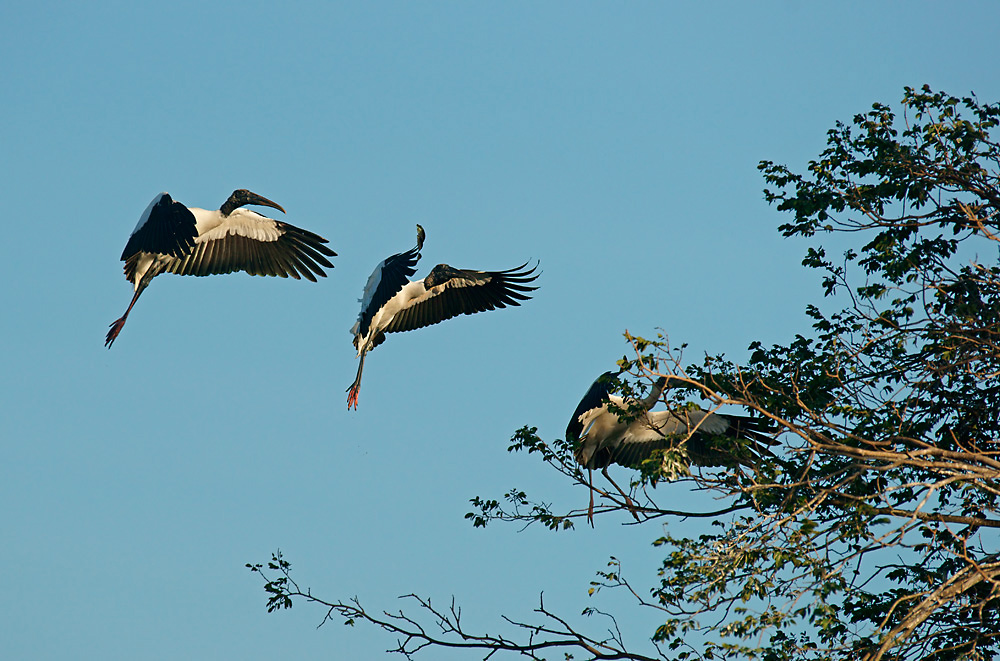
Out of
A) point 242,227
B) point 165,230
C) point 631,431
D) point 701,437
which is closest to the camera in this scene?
point 701,437

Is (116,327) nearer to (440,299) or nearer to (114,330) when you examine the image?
(114,330)

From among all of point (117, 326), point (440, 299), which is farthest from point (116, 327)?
point (440, 299)

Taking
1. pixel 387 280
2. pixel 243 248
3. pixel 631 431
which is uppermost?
pixel 243 248

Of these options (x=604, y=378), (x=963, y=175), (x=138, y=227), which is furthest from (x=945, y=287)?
(x=138, y=227)

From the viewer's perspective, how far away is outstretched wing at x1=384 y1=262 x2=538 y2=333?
11.9m

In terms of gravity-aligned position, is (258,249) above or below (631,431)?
above

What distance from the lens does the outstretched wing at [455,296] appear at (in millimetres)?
11914

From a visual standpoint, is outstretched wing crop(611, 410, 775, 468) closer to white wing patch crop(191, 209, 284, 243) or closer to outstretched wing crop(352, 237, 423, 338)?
outstretched wing crop(352, 237, 423, 338)

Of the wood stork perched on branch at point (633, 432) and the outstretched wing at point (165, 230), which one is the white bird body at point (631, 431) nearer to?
the wood stork perched on branch at point (633, 432)

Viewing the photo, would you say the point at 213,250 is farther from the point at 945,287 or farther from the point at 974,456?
the point at 974,456

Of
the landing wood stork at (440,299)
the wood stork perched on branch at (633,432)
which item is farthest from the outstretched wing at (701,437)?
the landing wood stork at (440,299)

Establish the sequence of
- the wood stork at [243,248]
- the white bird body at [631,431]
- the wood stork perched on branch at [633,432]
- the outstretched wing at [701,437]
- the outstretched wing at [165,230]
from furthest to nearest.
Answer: the wood stork at [243,248], the outstretched wing at [165,230], the white bird body at [631,431], the wood stork perched on branch at [633,432], the outstretched wing at [701,437]

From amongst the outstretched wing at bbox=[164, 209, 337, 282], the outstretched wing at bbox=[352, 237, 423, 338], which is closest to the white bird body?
the outstretched wing at bbox=[352, 237, 423, 338]

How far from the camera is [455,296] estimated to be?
479 inches
